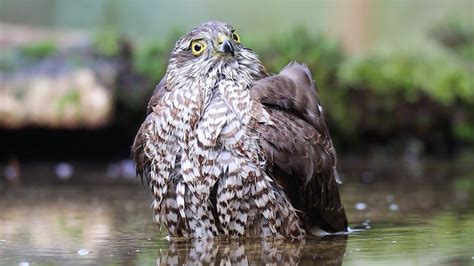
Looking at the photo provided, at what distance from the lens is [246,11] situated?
1712cm

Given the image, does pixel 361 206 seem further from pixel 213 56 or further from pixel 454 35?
pixel 454 35

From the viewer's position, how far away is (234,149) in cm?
523

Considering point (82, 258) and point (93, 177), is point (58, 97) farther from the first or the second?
point (82, 258)

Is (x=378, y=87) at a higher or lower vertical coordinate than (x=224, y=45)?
higher

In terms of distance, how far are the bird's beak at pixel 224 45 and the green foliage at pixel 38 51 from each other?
5578 mm

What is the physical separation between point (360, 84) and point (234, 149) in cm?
614

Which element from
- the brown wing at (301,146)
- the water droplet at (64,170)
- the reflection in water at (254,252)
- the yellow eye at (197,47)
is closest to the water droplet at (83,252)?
the reflection in water at (254,252)

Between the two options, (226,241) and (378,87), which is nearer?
(226,241)

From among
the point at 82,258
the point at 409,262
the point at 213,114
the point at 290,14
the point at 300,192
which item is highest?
the point at 290,14

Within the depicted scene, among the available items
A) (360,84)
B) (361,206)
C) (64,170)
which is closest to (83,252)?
(361,206)

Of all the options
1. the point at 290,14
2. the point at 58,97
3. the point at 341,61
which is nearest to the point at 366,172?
the point at 341,61

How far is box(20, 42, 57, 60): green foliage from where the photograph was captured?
10805 mm

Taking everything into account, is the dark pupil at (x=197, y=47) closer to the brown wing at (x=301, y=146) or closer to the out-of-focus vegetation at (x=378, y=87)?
the brown wing at (x=301, y=146)

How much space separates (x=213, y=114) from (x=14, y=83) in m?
Result: 5.68
